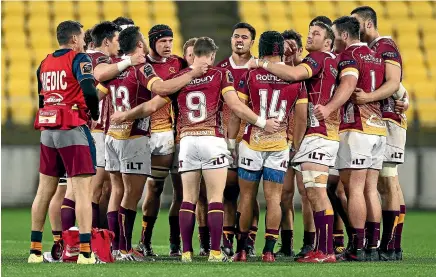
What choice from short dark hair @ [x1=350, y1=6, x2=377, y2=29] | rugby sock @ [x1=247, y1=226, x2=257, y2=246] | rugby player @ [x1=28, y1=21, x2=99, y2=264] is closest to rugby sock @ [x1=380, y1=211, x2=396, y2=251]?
rugby sock @ [x1=247, y1=226, x2=257, y2=246]

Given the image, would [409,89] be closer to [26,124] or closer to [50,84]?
[26,124]

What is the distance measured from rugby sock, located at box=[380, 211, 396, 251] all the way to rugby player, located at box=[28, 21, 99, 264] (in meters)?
3.15

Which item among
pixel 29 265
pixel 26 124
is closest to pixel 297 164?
pixel 29 265

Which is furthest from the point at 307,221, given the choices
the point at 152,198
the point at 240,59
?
the point at 240,59

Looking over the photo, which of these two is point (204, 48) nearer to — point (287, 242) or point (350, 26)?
point (350, 26)

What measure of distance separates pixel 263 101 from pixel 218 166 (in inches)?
31.0

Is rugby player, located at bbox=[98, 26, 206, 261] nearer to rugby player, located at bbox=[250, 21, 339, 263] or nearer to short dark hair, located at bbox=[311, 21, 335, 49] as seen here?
rugby player, located at bbox=[250, 21, 339, 263]

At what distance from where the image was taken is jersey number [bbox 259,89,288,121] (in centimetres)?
1007

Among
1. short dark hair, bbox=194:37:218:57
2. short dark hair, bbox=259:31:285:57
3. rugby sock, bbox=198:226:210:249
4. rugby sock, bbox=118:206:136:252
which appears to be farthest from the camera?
rugby sock, bbox=198:226:210:249

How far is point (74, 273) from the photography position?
859 cm

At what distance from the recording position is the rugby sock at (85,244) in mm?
9367

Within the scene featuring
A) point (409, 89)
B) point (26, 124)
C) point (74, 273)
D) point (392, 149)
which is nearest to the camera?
point (74, 273)

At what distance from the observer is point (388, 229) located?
1090 centimetres

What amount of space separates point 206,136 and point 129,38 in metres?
1.31
